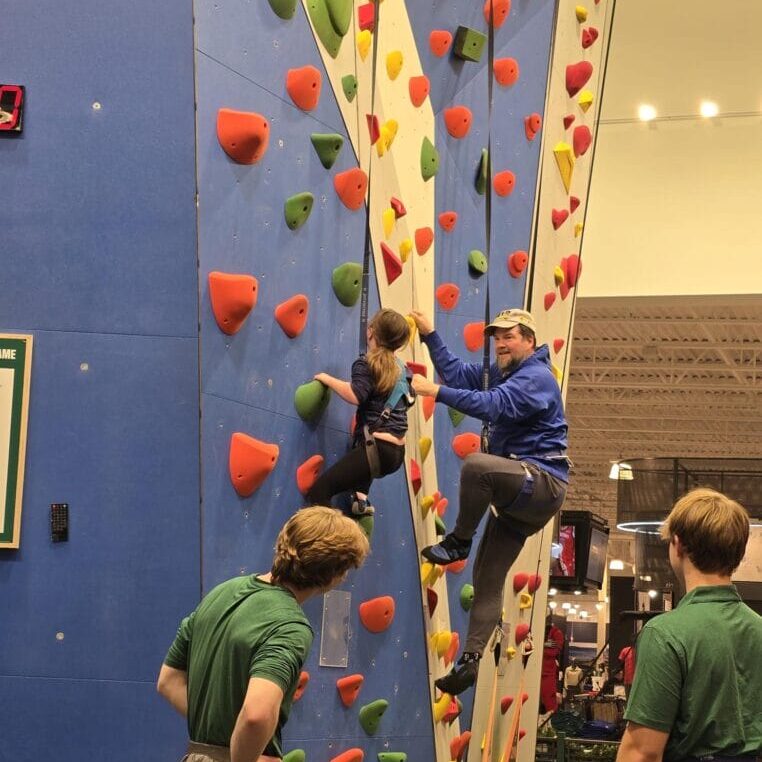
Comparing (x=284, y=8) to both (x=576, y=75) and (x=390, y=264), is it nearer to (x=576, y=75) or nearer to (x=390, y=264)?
(x=390, y=264)

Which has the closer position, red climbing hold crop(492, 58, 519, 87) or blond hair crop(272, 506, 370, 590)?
blond hair crop(272, 506, 370, 590)

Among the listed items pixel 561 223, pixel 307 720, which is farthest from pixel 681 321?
pixel 307 720

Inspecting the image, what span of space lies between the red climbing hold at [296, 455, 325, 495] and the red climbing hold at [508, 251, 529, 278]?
6.50ft

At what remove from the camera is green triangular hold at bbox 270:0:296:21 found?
14.1ft

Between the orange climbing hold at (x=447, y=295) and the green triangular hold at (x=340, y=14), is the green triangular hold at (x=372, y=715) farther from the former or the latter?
the green triangular hold at (x=340, y=14)

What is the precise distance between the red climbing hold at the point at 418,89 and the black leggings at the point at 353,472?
1.60 meters

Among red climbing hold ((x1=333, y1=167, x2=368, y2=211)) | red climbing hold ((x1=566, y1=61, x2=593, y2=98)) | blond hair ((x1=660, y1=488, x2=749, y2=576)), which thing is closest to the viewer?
blond hair ((x1=660, y1=488, x2=749, y2=576))

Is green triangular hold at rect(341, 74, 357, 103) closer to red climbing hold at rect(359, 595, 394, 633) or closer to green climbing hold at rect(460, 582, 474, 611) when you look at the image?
red climbing hold at rect(359, 595, 394, 633)

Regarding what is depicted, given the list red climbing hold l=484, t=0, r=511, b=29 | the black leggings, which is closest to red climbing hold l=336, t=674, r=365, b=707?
the black leggings

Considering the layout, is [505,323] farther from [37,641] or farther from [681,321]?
[681,321]

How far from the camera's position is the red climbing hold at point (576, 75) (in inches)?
254

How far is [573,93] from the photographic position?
6.52m

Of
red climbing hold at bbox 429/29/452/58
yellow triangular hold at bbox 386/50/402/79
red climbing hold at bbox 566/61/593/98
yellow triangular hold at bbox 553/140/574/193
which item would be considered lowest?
yellow triangular hold at bbox 386/50/402/79

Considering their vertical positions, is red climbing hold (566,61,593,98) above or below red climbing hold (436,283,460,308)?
above
